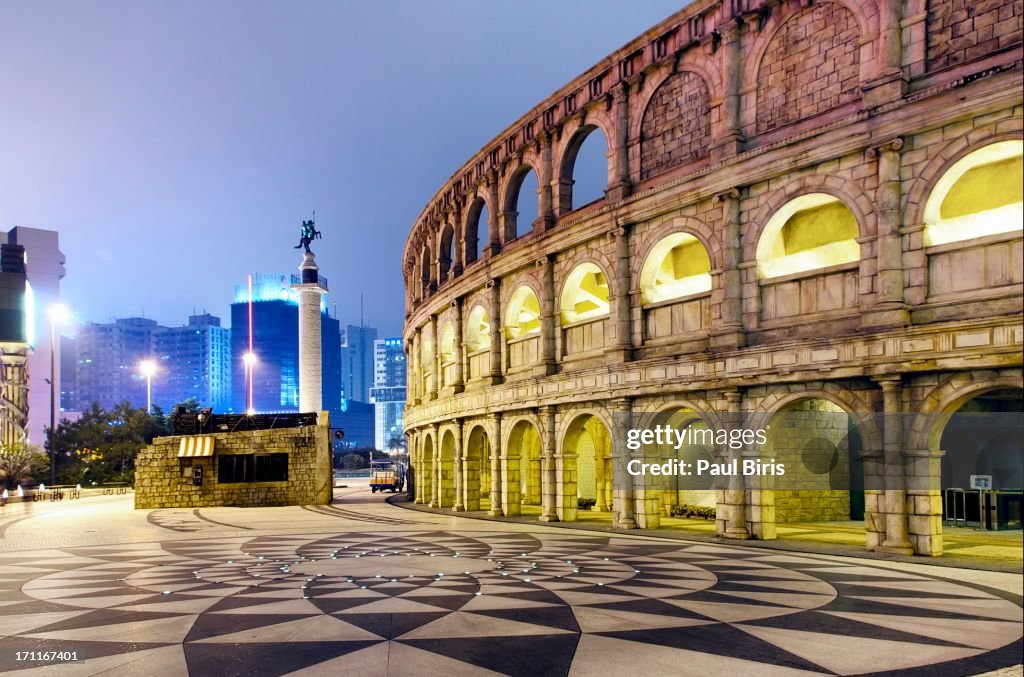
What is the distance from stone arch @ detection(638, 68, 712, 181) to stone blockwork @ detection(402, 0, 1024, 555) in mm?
68

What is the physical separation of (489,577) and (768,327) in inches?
397

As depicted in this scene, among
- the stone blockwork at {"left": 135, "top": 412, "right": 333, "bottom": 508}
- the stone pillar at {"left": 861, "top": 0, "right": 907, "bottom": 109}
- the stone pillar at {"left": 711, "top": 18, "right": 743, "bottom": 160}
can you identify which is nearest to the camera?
the stone pillar at {"left": 861, "top": 0, "right": 907, "bottom": 109}

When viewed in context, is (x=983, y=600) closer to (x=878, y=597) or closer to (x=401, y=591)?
(x=878, y=597)

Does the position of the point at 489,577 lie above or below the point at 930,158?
below

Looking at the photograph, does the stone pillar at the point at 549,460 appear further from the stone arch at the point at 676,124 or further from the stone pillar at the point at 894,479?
the stone pillar at the point at 894,479

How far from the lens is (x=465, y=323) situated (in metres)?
32.8

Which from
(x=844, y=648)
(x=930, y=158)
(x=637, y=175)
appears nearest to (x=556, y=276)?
(x=637, y=175)

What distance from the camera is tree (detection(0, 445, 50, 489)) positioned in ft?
167

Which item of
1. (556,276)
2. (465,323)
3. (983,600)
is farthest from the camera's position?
(465,323)

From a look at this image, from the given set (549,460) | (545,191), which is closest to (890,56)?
(545,191)

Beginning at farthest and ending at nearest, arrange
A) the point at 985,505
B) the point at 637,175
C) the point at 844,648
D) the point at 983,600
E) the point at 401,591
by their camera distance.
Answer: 1. the point at 637,175
2. the point at 985,505
3. the point at 401,591
4. the point at 983,600
5. the point at 844,648

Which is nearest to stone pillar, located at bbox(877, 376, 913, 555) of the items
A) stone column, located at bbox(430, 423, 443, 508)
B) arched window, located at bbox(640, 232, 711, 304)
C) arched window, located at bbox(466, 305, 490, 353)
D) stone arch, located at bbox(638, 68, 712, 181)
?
arched window, located at bbox(640, 232, 711, 304)
